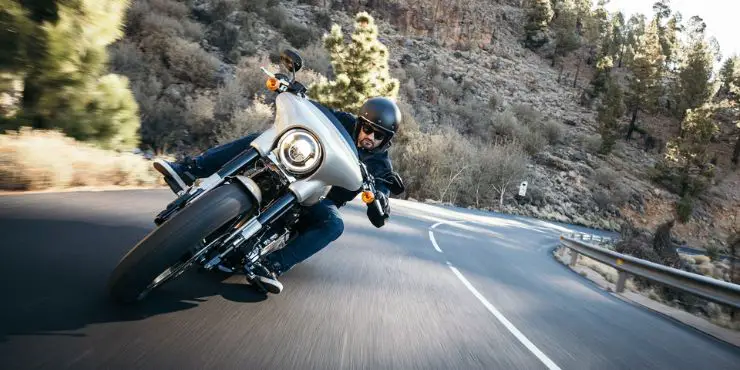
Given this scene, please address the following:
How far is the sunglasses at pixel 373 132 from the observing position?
4.15 metres

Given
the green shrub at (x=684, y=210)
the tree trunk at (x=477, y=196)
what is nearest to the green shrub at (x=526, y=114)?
the green shrub at (x=684, y=210)

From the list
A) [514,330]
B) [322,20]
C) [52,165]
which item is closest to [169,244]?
[514,330]

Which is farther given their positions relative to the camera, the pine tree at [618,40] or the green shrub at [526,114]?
the pine tree at [618,40]

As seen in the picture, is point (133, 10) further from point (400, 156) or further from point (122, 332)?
point (122, 332)

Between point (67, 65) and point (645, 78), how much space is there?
233 feet

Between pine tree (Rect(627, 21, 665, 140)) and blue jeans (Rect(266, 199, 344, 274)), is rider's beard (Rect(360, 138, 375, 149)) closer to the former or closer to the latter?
blue jeans (Rect(266, 199, 344, 274))

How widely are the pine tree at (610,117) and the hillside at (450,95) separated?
1.10 m

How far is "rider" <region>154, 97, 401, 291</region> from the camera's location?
379 centimetres

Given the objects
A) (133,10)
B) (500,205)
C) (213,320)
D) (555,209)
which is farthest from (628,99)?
(213,320)

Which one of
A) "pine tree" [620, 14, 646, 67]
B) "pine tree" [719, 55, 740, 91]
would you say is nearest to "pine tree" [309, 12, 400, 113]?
"pine tree" [620, 14, 646, 67]

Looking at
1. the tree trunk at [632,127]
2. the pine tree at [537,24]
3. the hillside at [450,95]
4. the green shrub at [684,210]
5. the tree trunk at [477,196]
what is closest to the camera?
the hillside at [450,95]

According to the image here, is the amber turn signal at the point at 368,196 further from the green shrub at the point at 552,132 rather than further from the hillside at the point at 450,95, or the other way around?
the green shrub at the point at 552,132

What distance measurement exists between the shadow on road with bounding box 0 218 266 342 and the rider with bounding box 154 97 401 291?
0.45 metres

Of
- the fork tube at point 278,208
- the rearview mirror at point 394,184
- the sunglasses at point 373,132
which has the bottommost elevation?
the fork tube at point 278,208
